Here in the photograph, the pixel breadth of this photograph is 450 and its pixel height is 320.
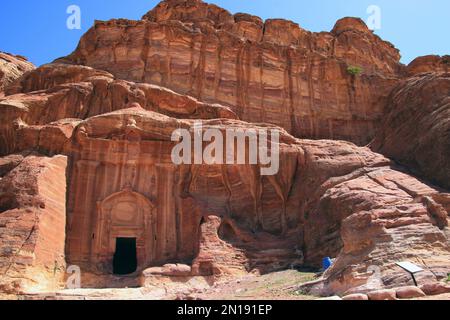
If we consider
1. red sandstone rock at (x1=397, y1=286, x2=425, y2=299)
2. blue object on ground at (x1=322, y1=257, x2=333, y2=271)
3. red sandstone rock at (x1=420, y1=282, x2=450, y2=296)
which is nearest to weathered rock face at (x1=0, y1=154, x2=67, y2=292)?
blue object on ground at (x1=322, y1=257, x2=333, y2=271)

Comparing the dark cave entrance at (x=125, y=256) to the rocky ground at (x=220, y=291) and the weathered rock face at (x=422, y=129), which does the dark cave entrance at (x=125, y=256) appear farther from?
the weathered rock face at (x=422, y=129)

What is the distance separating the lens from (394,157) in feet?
106

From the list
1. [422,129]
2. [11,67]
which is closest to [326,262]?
[422,129]

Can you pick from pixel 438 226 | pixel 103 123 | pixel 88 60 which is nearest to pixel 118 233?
pixel 103 123

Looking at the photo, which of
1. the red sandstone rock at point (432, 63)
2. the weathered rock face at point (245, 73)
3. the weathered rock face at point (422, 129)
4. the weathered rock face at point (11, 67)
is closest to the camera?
the weathered rock face at point (422, 129)

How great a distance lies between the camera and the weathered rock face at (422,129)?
92.9 ft

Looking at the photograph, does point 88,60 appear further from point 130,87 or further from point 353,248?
point 353,248

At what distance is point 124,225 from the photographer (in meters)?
30.5

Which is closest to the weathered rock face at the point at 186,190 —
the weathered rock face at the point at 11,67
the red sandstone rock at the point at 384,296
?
the red sandstone rock at the point at 384,296

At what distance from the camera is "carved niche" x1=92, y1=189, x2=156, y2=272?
96.2ft

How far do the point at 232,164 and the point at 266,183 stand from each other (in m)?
2.63

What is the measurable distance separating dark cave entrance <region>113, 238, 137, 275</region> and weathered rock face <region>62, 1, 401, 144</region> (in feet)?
52.6

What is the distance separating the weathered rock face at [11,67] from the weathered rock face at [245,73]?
10.5 meters

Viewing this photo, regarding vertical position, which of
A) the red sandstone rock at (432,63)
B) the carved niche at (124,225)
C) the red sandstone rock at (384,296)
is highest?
the red sandstone rock at (432,63)
